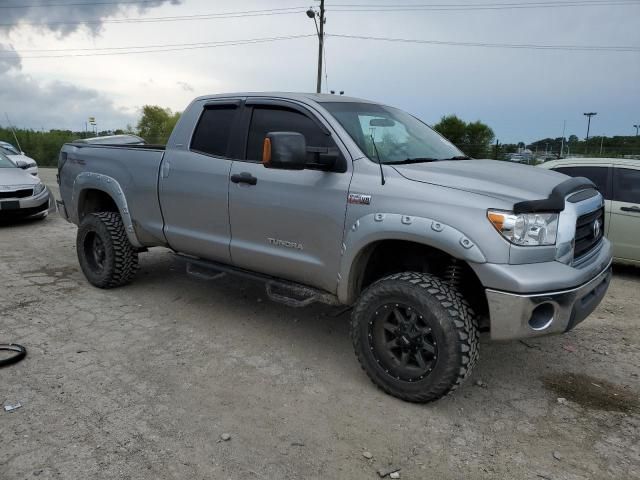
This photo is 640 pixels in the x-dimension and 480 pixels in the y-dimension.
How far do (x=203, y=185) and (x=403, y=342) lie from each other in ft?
6.97

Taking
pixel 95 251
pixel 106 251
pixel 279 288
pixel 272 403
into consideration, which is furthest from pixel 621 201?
pixel 95 251

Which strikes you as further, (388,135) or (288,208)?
(388,135)

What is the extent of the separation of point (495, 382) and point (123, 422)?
7.99 feet

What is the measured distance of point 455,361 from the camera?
9.68 ft

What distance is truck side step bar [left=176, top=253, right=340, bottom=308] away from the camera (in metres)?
3.66

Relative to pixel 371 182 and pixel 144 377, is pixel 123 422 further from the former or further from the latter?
pixel 371 182

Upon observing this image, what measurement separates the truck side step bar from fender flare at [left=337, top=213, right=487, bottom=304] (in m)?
0.19

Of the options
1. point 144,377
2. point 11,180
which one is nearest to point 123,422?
point 144,377

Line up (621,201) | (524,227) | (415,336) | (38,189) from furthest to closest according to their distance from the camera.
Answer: (38,189), (621,201), (415,336), (524,227)

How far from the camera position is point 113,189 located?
5066 mm

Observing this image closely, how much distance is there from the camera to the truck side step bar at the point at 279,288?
3.66 metres

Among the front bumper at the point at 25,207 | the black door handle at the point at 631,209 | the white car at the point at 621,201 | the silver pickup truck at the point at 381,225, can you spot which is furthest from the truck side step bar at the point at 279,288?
the front bumper at the point at 25,207

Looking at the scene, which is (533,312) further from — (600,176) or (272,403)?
(600,176)

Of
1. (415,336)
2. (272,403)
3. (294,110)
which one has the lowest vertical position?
(272,403)
